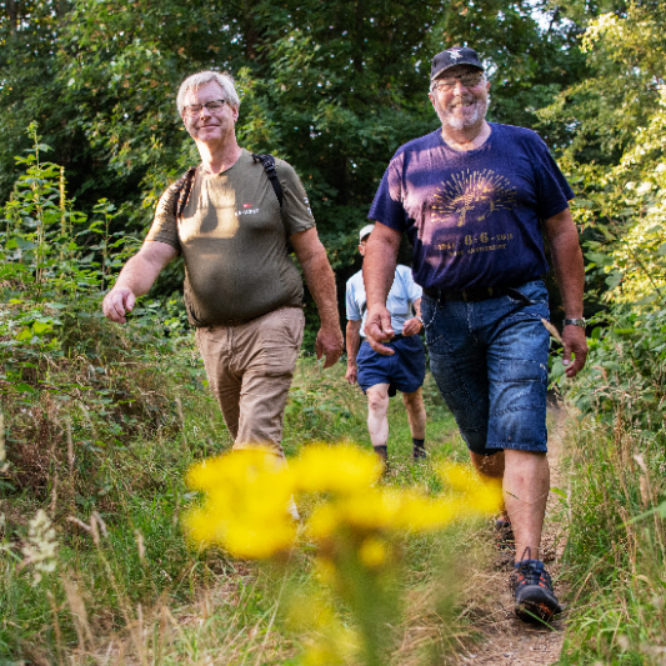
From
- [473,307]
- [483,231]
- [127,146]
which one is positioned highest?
[127,146]

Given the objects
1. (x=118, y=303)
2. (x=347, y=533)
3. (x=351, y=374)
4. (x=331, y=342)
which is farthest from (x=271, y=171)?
(x=351, y=374)

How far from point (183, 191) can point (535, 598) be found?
84.6 inches

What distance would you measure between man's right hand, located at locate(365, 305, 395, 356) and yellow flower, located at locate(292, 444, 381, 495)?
2.10 m

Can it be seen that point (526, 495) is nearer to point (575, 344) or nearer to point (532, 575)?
point (532, 575)

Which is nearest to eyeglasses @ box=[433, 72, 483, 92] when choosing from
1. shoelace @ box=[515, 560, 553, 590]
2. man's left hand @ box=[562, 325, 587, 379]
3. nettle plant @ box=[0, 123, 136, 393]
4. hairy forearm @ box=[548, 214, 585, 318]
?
hairy forearm @ box=[548, 214, 585, 318]

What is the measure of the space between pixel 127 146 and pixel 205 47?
113 inches

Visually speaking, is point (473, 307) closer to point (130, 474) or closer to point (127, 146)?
point (130, 474)

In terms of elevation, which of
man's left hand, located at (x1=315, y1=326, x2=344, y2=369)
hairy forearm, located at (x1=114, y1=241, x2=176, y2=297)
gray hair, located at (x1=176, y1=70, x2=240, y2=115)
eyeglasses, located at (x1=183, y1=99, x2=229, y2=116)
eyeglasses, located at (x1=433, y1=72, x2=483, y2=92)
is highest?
gray hair, located at (x1=176, y1=70, x2=240, y2=115)

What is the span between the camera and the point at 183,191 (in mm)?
3215

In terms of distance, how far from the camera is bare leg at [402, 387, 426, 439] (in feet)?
18.5

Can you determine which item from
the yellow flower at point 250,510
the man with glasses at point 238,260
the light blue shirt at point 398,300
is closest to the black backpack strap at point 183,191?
the man with glasses at point 238,260

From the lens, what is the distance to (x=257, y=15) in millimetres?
13531

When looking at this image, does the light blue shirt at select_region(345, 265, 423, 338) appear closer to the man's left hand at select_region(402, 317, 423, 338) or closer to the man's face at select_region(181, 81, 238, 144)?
the man's left hand at select_region(402, 317, 423, 338)

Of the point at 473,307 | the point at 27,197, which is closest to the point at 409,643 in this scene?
the point at 473,307
